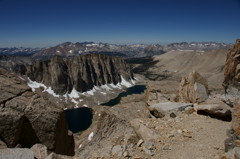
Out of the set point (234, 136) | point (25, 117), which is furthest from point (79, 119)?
point (234, 136)

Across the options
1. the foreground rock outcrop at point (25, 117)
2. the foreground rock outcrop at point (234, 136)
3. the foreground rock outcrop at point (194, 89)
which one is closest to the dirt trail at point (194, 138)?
the foreground rock outcrop at point (234, 136)

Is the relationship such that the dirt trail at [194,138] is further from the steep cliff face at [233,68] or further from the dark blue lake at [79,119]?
the dark blue lake at [79,119]

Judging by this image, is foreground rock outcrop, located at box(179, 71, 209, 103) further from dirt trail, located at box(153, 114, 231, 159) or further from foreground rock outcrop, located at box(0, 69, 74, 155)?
foreground rock outcrop, located at box(0, 69, 74, 155)

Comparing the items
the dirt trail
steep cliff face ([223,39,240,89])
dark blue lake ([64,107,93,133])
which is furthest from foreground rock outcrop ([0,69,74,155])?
dark blue lake ([64,107,93,133])

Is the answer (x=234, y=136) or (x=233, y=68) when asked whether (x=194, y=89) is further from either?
(x=234, y=136)

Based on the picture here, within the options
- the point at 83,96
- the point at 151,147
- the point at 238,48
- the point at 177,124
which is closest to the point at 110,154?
the point at 151,147

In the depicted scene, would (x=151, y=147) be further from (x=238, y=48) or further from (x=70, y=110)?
(x=70, y=110)
